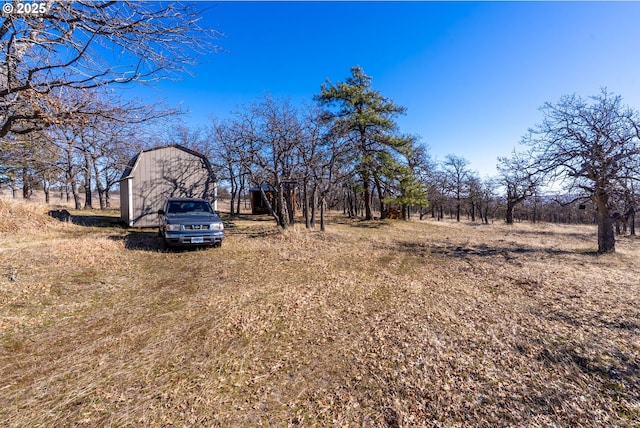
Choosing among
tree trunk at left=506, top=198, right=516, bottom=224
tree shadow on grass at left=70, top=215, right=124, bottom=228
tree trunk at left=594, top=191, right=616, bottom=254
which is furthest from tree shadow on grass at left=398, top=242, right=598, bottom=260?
tree trunk at left=506, top=198, right=516, bottom=224

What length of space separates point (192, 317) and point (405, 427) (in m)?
3.41

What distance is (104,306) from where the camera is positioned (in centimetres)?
438

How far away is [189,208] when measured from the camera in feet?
30.3

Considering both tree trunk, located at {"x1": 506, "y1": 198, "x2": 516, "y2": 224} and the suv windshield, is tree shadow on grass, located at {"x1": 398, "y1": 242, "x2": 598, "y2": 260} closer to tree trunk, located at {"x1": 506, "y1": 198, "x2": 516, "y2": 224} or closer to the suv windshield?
the suv windshield

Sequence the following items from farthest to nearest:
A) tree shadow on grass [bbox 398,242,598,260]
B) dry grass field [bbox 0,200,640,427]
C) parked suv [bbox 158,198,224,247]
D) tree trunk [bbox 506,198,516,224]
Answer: tree trunk [bbox 506,198,516,224] < tree shadow on grass [bbox 398,242,598,260] < parked suv [bbox 158,198,224,247] < dry grass field [bbox 0,200,640,427]

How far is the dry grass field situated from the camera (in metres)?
2.41

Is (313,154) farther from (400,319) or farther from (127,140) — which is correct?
(400,319)

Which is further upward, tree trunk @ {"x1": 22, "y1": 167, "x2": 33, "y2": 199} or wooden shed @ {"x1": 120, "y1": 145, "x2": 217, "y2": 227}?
tree trunk @ {"x1": 22, "y1": 167, "x2": 33, "y2": 199}

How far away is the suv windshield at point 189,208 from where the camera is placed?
9039mm

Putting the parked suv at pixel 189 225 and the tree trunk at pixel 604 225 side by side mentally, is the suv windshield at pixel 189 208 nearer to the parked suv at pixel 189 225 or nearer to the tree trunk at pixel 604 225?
the parked suv at pixel 189 225

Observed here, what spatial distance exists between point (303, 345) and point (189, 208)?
764 centimetres

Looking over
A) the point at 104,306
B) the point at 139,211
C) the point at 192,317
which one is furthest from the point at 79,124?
the point at 139,211

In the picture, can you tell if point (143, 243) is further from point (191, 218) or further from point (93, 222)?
point (93, 222)

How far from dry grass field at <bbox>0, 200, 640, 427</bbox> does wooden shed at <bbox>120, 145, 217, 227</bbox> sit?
611 cm
